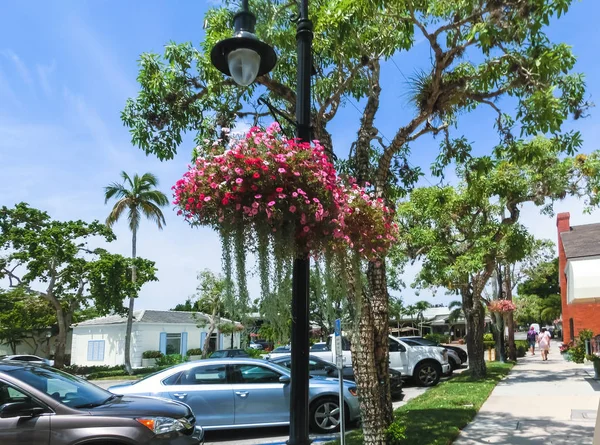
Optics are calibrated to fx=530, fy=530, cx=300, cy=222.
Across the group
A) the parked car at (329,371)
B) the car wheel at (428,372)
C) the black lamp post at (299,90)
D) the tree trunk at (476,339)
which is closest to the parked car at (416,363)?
the car wheel at (428,372)

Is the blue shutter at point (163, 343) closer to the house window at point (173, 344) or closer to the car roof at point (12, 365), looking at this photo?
the house window at point (173, 344)

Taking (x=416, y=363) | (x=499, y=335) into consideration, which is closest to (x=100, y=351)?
(x=499, y=335)

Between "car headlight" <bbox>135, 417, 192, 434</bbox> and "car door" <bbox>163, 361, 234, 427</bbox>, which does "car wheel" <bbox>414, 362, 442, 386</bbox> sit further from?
"car headlight" <bbox>135, 417, 192, 434</bbox>

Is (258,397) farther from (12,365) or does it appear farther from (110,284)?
(110,284)

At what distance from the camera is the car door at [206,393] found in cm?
956

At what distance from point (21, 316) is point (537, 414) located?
34.1 metres

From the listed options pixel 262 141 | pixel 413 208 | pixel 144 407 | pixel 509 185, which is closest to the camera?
pixel 262 141

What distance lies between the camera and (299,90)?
4.86m

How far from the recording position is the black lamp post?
13.8 feet

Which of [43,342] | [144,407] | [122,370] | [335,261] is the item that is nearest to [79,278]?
[122,370]

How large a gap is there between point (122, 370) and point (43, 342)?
1151cm

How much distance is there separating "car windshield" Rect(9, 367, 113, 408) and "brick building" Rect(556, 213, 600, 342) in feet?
31.1

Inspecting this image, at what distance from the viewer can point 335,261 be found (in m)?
5.02

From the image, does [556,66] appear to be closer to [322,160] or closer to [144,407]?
[322,160]
